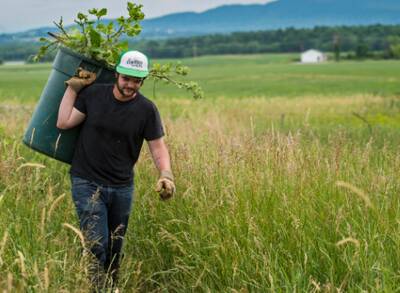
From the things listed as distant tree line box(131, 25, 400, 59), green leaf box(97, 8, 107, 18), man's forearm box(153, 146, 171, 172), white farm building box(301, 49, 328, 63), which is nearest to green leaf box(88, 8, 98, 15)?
green leaf box(97, 8, 107, 18)

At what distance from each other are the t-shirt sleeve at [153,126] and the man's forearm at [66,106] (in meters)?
0.53

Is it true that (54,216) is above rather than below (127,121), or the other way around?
below

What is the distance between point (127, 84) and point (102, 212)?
878 millimetres

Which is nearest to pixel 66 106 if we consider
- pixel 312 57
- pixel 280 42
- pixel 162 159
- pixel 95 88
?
pixel 95 88

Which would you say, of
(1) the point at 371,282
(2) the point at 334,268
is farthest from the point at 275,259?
(1) the point at 371,282

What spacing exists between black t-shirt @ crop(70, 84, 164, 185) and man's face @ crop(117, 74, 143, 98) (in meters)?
0.13

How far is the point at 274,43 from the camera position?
450 feet

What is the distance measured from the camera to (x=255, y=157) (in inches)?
193

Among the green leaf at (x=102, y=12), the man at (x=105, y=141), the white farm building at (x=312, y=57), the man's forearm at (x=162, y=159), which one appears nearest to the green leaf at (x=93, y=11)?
the green leaf at (x=102, y=12)

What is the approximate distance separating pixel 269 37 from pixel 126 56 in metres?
139

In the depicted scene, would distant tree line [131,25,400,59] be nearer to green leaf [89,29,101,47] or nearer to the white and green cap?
green leaf [89,29,101,47]

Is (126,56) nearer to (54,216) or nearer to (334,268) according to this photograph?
(54,216)

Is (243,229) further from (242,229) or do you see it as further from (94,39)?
(94,39)

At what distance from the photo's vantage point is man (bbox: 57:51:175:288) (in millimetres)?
4188
